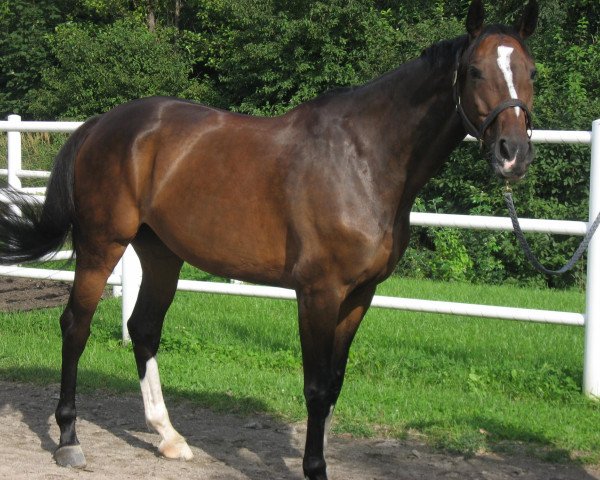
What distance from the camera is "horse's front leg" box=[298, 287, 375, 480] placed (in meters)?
4.05

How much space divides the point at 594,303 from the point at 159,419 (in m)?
2.66

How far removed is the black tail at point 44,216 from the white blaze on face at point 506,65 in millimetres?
2403

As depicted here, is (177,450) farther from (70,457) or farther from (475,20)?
(475,20)

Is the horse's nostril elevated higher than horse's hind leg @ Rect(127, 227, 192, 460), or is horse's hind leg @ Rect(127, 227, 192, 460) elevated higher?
the horse's nostril

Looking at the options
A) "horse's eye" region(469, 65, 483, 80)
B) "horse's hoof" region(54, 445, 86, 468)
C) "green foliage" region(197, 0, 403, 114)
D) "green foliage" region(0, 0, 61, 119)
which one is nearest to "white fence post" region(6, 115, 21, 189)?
"horse's hoof" region(54, 445, 86, 468)

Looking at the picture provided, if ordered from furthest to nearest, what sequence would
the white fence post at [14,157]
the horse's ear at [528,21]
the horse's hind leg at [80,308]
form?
the white fence post at [14,157], the horse's hind leg at [80,308], the horse's ear at [528,21]

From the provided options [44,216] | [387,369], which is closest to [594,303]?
[387,369]

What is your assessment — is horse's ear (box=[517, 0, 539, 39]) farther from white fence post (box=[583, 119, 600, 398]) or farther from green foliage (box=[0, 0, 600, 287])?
green foliage (box=[0, 0, 600, 287])

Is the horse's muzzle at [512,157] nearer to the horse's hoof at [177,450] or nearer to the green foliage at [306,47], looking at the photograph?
the horse's hoof at [177,450]

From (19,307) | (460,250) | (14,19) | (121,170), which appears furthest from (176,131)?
(14,19)

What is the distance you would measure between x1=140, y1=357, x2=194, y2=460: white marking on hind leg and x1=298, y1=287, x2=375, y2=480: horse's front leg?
2.66ft

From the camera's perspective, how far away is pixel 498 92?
364cm

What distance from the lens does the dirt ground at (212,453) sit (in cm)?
445

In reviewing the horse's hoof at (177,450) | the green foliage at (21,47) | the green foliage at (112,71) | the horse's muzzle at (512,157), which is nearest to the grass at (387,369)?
the horse's hoof at (177,450)
